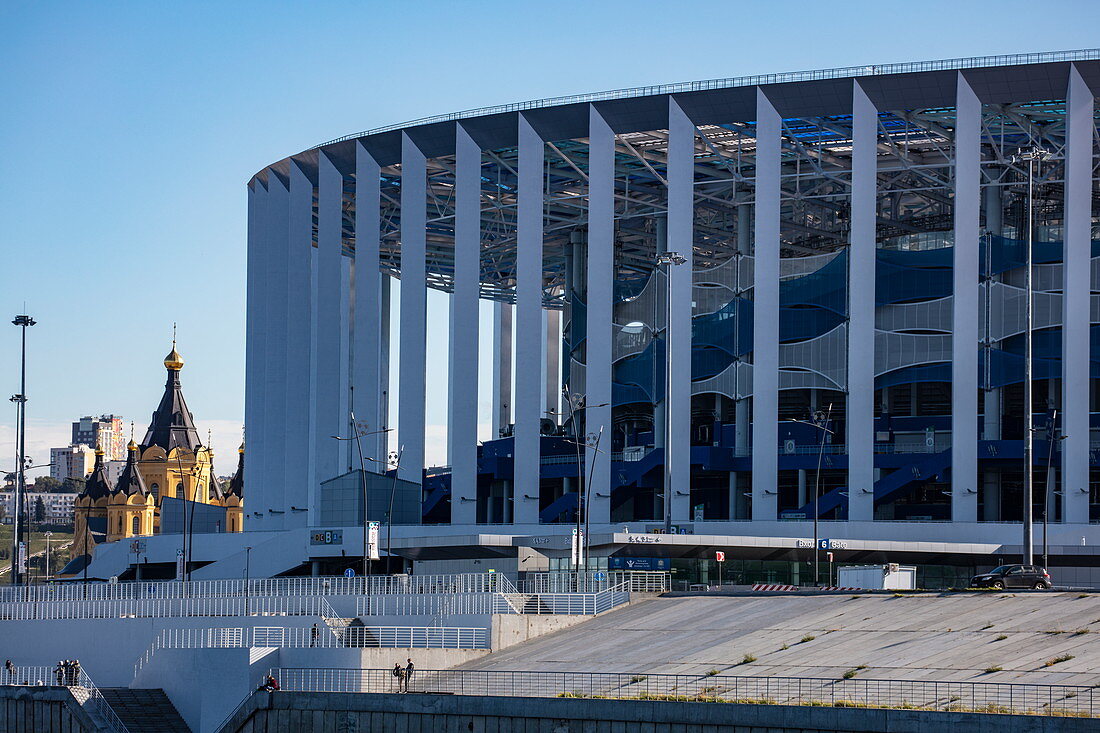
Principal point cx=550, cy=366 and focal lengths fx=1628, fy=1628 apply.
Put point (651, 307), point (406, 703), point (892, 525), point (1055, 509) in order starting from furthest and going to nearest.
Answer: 1. point (651, 307)
2. point (1055, 509)
3. point (892, 525)
4. point (406, 703)

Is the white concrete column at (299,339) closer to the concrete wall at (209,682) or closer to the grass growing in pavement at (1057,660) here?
the concrete wall at (209,682)

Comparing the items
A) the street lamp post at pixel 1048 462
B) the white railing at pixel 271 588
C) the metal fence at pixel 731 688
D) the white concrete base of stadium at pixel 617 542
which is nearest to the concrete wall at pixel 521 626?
the white railing at pixel 271 588

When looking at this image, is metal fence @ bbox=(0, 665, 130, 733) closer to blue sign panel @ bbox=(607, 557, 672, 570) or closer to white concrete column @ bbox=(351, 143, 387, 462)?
blue sign panel @ bbox=(607, 557, 672, 570)

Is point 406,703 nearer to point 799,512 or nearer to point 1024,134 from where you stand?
point 799,512

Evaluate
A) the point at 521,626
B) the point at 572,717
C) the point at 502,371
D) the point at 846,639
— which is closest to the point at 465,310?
the point at 502,371

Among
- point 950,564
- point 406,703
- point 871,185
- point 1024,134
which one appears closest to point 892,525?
point 950,564

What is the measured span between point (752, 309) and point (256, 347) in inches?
1393

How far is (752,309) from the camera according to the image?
293ft

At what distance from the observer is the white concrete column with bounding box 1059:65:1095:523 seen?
7512 centimetres

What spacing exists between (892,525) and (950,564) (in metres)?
5.19

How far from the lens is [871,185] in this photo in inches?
3130

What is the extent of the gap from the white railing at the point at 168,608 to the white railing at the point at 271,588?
30.6 inches

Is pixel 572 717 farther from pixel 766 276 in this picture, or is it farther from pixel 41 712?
pixel 766 276

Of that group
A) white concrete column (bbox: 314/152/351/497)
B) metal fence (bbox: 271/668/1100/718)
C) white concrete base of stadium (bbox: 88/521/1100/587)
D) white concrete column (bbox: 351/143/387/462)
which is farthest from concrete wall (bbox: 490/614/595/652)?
white concrete column (bbox: 314/152/351/497)
